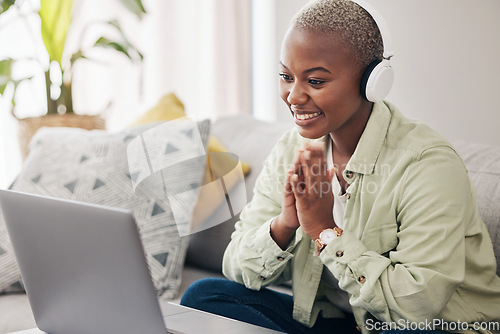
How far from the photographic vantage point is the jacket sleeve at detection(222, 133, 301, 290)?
1132 millimetres

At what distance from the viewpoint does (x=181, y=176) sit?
44.9 inches

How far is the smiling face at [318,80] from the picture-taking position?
957 mm

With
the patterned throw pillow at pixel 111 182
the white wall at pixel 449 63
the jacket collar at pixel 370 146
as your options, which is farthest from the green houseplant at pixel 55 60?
the jacket collar at pixel 370 146

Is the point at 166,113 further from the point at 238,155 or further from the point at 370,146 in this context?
the point at 370,146

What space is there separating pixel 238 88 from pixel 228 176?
1.98 metres

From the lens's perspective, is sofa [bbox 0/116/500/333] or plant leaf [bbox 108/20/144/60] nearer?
sofa [bbox 0/116/500/333]

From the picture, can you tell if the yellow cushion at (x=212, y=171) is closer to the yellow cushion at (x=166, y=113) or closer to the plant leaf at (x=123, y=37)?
the yellow cushion at (x=166, y=113)

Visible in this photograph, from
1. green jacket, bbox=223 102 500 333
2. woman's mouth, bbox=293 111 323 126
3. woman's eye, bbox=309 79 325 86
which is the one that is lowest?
green jacket, bbox=223 102 500 333

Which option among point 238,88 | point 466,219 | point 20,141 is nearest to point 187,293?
point 466,219

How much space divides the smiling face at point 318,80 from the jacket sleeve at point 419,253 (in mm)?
162

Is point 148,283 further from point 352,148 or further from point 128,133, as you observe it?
point 128,133

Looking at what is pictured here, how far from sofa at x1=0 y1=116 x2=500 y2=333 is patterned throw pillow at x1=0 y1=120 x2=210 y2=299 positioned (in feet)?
0.29

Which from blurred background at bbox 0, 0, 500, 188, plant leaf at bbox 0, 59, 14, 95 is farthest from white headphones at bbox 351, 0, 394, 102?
plant leaf at bbox 0, 59, 14, 95

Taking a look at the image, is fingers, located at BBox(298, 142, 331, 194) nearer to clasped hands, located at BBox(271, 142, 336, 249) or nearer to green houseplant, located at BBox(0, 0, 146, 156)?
clasped hands, located at BBox(271, 142, 336, 249)
